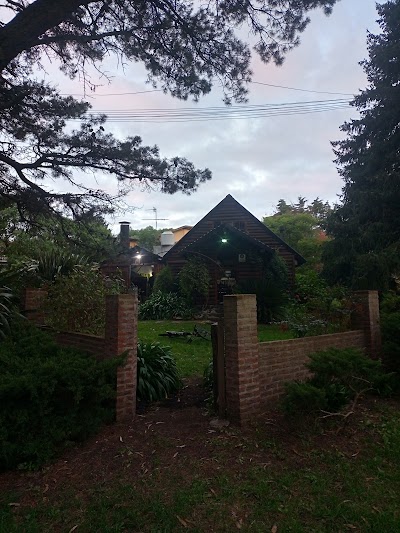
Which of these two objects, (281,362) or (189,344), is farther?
(189,344)

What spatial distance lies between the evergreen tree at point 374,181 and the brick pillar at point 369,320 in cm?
687

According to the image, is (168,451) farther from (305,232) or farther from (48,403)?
(305,232)

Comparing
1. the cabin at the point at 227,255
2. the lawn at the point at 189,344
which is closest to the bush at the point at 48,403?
the lawn at the point at 189,344

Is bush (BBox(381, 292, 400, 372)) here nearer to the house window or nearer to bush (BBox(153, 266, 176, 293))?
bush (BBox(153, 266, 176, 293))

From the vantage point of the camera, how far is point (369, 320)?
600 cm

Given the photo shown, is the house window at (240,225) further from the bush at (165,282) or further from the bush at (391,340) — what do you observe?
the bush at (391,340)

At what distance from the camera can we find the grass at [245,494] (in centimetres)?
247

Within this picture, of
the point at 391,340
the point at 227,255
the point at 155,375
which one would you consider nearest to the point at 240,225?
the point at 227,255

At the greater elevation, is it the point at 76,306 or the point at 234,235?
the point at 234,235

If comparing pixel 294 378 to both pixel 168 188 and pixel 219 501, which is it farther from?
pixel 168 188

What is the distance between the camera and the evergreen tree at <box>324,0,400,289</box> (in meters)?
12.6

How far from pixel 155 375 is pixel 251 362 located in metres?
1.66

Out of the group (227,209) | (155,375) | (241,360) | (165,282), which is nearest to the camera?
(241,360)

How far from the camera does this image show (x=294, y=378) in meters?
4.63
